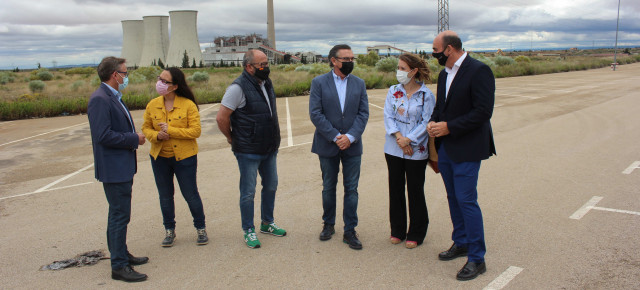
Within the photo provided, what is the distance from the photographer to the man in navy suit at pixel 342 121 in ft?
14.5

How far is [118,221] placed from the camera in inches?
153

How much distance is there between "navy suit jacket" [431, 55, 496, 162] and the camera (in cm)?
368

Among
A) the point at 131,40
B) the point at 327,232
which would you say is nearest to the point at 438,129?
the point at 327,232

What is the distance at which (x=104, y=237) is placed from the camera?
4855mm

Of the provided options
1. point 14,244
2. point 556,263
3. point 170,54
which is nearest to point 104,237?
point 14,244

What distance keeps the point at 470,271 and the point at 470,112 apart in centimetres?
128

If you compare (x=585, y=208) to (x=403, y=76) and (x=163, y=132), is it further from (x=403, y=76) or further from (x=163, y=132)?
(x=163, y=132)

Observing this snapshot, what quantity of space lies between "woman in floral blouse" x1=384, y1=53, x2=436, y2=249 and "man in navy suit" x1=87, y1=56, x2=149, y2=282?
228 cm

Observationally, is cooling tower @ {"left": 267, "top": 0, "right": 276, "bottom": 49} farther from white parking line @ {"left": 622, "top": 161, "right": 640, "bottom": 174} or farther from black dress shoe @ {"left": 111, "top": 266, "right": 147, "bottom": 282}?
black dress shoe @ {"left": 111, "top": 266, "right": 147, "bottom": 282}

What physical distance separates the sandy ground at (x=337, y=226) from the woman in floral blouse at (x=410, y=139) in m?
0.29

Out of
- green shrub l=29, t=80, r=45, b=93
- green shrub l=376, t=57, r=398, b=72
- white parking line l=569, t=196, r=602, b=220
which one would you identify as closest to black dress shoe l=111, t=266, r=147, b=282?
white parking line l=569, t=196, r=602, b=220

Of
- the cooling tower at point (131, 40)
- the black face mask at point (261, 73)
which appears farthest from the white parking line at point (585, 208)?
the cooling tower at point (131, 40)

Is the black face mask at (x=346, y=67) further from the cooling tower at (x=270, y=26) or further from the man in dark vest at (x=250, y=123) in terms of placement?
the cooling tower at (x=270, y=26)

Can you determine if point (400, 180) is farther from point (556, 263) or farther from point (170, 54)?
point (170, 54)
